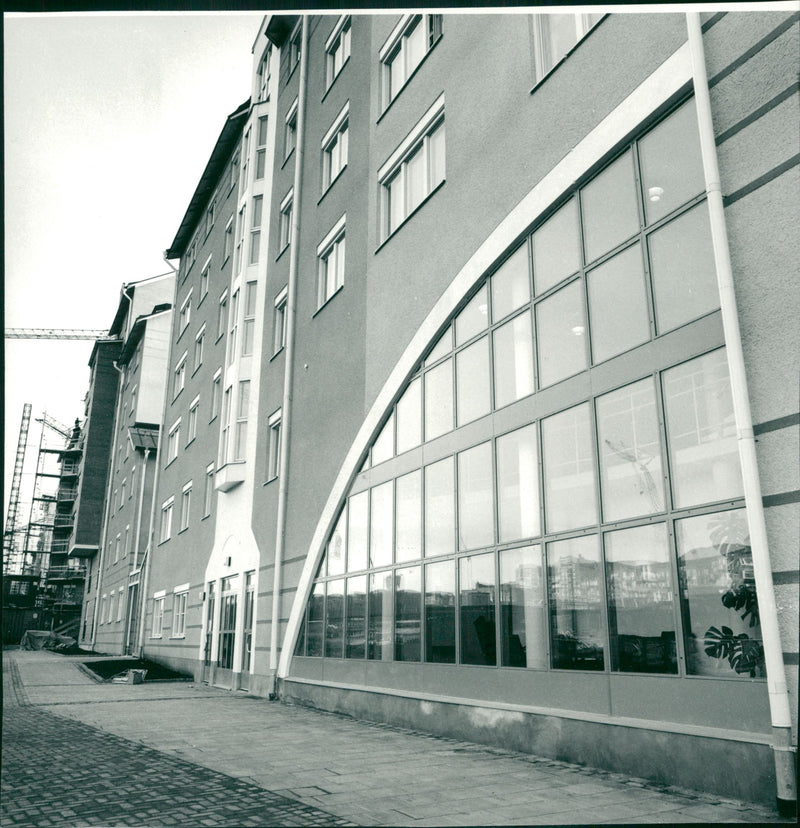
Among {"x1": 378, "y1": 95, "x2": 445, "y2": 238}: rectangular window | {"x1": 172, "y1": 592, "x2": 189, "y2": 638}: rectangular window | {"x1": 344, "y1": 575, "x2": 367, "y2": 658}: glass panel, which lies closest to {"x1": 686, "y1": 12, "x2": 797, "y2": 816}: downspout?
{"x1": 378, "y1": 95, "x2": 445, "y2": 238}: rectangular window

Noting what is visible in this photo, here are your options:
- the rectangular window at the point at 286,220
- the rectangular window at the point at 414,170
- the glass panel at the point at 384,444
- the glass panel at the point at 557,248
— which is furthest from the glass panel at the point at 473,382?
the rectangular window at the point at 286,220

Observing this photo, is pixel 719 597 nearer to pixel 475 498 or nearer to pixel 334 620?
pixel 475 498

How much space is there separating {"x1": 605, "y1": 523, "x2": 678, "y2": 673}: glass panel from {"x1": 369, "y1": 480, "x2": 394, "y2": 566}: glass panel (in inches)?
200

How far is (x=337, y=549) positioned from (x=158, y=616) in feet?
51.7

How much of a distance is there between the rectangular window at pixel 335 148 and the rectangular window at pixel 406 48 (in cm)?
169

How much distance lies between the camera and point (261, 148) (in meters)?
21.8

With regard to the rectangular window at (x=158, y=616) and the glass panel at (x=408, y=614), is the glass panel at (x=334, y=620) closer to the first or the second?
the glass panel at (x=408, y=614)

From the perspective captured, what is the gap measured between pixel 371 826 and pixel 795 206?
18.7 feet

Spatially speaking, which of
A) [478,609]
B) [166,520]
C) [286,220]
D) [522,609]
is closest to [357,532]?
[478,609]

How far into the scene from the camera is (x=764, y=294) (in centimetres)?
617

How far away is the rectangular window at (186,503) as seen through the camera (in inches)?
966

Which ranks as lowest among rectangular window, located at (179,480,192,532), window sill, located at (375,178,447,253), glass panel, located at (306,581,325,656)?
glass panel, located at (306,581,325,656)

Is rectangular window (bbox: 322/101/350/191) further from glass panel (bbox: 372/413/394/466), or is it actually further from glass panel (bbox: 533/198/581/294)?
glass panel (bbox: 533/198/581/294)

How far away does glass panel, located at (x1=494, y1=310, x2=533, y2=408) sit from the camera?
9.30 meters
